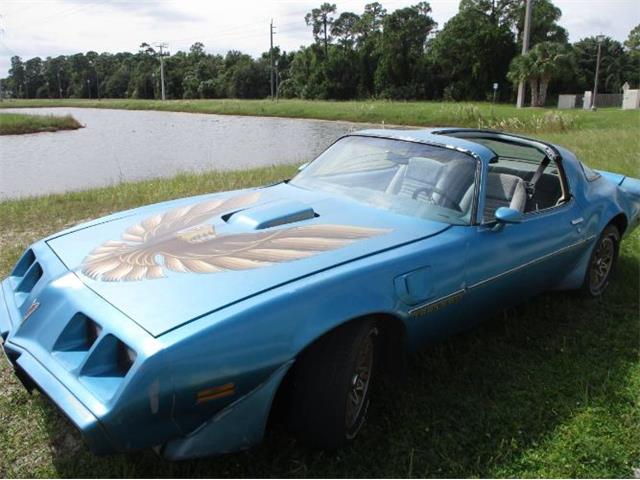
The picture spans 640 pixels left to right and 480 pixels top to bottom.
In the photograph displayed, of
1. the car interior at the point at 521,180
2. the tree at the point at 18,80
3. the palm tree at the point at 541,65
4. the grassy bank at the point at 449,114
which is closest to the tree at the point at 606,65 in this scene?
the palm tree at the point at 541,65

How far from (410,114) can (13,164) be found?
76.6 ft

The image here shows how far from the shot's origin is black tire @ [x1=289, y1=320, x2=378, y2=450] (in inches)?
86.9

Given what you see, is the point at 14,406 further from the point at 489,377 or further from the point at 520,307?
the point at 520,307

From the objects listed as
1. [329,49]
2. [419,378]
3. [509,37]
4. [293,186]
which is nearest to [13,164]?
[293,186]

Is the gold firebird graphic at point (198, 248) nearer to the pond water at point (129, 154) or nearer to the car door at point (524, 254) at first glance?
the car door at point (524, 254)

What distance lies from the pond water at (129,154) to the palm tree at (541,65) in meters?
24.6

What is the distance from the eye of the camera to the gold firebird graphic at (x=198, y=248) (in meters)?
2.45

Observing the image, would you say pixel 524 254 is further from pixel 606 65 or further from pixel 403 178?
pixel 606 65

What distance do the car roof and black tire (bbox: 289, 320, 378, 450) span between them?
154cm

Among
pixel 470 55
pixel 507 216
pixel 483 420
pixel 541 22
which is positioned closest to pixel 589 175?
pixel 507 216

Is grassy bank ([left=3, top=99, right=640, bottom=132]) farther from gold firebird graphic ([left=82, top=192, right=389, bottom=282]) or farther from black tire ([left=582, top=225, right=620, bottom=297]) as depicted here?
gold firebird graphic ([left=82, top=192, right=389, bottom=282])

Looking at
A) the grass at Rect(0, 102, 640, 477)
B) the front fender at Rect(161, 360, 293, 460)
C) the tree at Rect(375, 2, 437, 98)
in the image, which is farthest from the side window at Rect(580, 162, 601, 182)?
the tree at Rect(375, 2, 437, 98)

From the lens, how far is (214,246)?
8.79ft

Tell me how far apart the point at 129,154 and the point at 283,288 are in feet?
59.9
